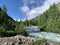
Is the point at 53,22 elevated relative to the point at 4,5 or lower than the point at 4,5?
lower

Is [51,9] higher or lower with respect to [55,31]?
higher

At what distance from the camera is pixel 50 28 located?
370 feet

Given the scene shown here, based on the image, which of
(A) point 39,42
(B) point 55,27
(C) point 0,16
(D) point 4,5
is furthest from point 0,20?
(A) point 39,42

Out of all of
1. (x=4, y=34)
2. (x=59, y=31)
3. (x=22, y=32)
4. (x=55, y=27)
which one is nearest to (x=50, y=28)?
(x=55, y=27)

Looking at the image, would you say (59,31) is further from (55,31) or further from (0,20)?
(0,20)

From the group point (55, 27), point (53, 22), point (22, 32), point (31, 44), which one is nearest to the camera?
point (31, 44)

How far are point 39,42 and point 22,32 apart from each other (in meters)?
34.5

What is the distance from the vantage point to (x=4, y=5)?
10781cm

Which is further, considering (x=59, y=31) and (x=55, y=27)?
(x=55, y=27)

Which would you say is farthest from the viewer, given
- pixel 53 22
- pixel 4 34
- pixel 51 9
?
pixel 51 9

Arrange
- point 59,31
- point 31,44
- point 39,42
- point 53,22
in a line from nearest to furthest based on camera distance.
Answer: point 39,42 < point 31,44 < point 59,31 < point 53,22

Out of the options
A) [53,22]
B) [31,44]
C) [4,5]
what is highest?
[4,5]

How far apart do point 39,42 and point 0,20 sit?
51950 mm

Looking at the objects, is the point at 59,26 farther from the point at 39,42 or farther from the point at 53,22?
the point at 39,42
